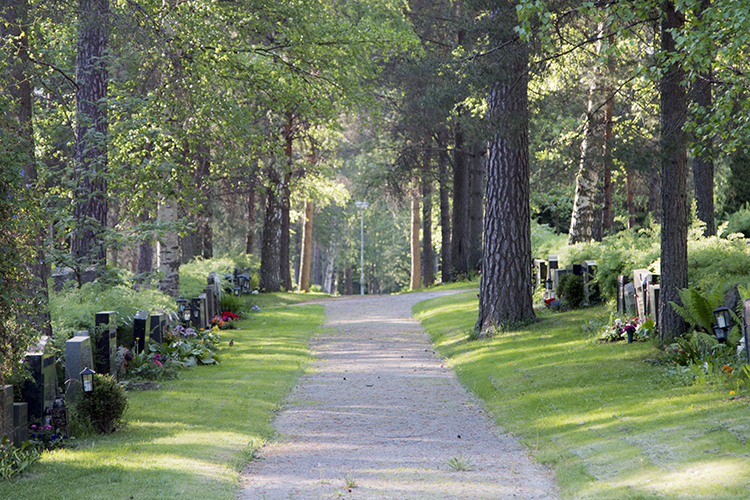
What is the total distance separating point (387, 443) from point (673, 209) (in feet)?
→ 17.6

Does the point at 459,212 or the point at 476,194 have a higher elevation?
the point at 476,194

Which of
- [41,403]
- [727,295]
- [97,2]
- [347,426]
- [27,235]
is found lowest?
[347,426]

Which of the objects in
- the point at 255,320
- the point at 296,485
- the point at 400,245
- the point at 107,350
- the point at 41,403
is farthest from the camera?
the point at 400,245

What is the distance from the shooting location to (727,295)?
9.16 metres

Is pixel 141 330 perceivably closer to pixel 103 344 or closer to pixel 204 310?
pixel 103 344

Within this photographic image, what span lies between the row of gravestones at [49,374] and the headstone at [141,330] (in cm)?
121

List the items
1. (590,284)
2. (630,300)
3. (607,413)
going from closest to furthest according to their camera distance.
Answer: (607,413), (630,300), (590,284)

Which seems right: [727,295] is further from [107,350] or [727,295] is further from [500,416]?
[107,350]

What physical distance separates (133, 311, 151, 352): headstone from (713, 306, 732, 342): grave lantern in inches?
313

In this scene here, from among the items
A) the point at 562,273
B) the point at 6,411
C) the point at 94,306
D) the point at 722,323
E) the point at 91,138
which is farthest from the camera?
the point at 562,273

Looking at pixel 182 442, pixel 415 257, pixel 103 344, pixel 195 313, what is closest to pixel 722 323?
pixel 182 442

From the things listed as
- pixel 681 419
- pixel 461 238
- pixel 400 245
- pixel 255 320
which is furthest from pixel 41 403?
pixel 400 245

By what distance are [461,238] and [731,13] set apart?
20.2 meters

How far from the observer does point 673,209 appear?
9.58 metres
